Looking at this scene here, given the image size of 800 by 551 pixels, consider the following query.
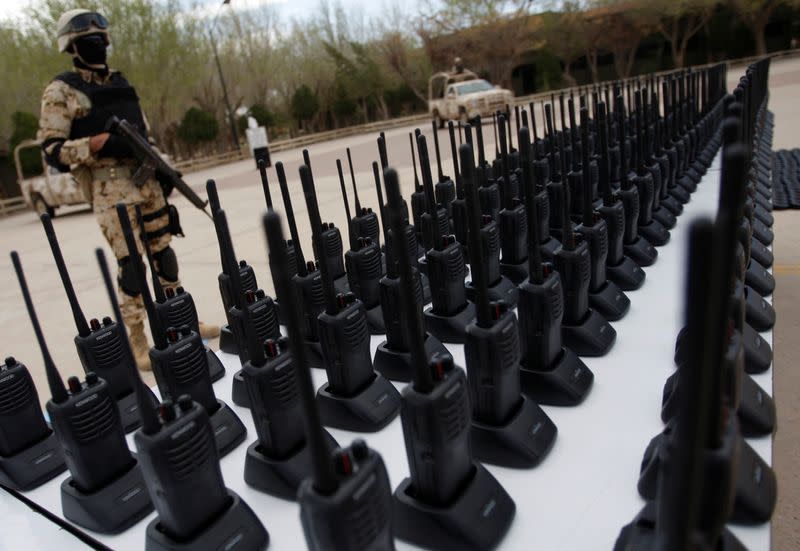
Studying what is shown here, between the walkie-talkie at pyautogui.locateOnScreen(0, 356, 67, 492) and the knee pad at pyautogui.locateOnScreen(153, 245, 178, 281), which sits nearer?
the walkie-talkie at pyautogui.locateOnScreen(0, 356, 67, 492)

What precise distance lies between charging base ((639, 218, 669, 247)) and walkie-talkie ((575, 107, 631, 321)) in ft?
1.41

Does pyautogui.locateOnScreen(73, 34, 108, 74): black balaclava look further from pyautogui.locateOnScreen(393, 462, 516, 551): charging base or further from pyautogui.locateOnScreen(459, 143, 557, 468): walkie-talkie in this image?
pyautogui.locateOnScreen(393, 462, 516, 551): charging base

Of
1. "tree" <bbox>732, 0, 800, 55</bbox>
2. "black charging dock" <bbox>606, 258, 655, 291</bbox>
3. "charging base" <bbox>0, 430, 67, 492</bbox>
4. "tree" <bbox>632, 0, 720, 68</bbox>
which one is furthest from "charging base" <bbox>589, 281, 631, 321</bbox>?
"tree" <bbox>732, 0, 800, 55</bbox>

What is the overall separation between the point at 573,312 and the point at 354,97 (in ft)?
101

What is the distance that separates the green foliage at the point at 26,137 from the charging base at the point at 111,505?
18.1m

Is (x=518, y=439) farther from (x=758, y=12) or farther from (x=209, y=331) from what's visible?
(x=758, y=12)

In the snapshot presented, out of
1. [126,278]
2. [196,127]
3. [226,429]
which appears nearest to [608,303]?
[226,429]

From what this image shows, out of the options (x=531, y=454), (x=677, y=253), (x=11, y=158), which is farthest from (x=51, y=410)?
(x=11, y=158)

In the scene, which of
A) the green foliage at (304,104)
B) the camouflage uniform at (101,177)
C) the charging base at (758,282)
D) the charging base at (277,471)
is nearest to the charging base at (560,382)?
the charging base at (277,471)

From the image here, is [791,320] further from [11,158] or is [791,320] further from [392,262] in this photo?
[11,158]

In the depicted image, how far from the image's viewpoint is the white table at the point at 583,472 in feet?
2.43

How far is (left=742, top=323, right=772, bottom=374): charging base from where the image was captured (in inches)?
38.9

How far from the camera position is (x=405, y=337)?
1.14 m

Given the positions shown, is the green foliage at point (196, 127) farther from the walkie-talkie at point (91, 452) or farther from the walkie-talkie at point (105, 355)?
the walkie-talkie at point (91, 452)
